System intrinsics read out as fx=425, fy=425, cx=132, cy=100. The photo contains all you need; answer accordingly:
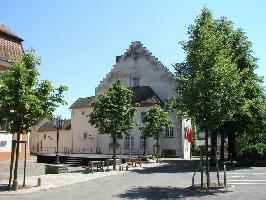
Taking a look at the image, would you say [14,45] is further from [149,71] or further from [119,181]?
[149,71]

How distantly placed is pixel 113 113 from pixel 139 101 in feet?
85.0

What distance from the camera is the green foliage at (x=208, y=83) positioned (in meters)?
20.6

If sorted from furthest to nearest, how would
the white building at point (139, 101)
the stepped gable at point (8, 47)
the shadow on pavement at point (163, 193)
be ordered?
1. the white building at point (139, 101)
2. the stepped gable at point (8, 47)
3. the shadow on pavement at point (163, 193)

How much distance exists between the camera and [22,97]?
19.5m

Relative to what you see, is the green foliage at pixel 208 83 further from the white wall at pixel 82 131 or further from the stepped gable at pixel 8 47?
the white wall at pixel 82 131

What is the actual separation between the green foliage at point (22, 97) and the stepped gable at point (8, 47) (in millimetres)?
9477

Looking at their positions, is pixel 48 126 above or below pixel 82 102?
below

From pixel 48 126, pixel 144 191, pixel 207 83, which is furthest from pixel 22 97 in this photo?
pixel 48 126

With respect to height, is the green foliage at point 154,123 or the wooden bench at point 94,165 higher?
the green foliage at point 154,123

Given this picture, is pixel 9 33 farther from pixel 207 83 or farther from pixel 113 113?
pixel 207 83

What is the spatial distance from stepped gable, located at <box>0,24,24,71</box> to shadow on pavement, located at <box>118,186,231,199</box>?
558 inches

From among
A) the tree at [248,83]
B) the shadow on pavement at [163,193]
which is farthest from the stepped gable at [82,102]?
the shadow on pavement at [163,193]

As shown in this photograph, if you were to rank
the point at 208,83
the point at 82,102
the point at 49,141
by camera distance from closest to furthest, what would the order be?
the point at 208,83 < the point at 82,102 < the point at 49,141

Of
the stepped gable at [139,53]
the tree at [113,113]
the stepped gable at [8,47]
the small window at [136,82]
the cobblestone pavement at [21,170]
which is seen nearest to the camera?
the cobblestone pavement at [21,170]
